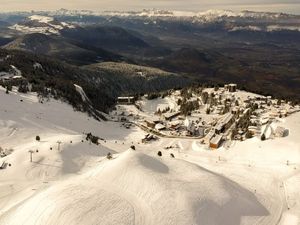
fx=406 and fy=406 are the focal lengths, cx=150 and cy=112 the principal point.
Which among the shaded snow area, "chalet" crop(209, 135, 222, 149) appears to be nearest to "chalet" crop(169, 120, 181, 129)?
"chalet" crop(209, 135, 222, 149)

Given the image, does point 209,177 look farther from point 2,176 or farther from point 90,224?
point 2,176

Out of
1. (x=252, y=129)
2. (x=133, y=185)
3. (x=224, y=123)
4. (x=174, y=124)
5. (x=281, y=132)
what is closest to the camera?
(x=133, y=185)

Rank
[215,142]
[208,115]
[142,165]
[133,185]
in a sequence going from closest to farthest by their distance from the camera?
[133,185] < [142,165] < [215,142] < [208,115]

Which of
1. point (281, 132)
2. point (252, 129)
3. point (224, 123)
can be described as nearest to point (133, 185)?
point (281, 132)

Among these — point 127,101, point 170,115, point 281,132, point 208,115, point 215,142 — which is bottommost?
point 127,101

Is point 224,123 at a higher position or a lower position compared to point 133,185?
lower

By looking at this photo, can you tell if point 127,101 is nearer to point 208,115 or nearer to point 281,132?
point 208,115

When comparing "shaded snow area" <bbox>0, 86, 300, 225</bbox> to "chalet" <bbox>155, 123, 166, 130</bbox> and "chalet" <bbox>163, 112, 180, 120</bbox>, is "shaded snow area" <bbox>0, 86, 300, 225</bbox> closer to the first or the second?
"chalet" <bbox>155, 123, 166, 130</bbox>

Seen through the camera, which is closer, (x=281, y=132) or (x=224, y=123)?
(x=281, y=132)
